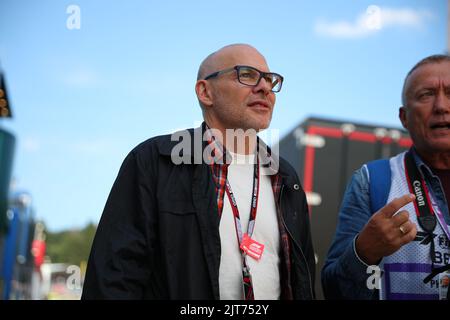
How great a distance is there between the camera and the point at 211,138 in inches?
99.4

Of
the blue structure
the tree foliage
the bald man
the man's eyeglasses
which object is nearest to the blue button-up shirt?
the bald man

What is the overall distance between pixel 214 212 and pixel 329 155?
170 inches

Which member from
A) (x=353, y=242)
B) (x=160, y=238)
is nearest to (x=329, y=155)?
(x=353, y=242)

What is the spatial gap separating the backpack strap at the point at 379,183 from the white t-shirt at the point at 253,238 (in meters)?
0.62

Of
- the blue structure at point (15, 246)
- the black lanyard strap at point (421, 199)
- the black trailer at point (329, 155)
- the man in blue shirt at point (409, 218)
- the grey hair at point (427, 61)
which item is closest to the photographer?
the man in blue shirt at point (409, 218)

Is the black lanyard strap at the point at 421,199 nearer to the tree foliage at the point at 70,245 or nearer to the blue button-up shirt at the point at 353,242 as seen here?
the blue button-up shirt at the point at 353,242

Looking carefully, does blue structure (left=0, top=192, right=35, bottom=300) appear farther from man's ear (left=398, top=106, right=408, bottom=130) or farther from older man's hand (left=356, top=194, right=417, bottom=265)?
older man's hand (left=356, top=194, right=417, bottom=265)

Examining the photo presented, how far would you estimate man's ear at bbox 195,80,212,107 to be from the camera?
269 centimetres

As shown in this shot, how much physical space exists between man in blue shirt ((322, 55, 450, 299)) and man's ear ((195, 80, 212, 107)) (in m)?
1.00

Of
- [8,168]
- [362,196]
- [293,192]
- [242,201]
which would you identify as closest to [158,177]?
[242,201]

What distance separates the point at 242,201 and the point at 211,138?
0.38 metres

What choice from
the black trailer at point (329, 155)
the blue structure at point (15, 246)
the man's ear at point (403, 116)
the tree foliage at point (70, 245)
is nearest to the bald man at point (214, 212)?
the man's ear at point (403, 116)

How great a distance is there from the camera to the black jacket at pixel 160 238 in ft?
6.88

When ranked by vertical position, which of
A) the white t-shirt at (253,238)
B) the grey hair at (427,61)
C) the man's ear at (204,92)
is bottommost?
the white t-shirt at (253,238)
